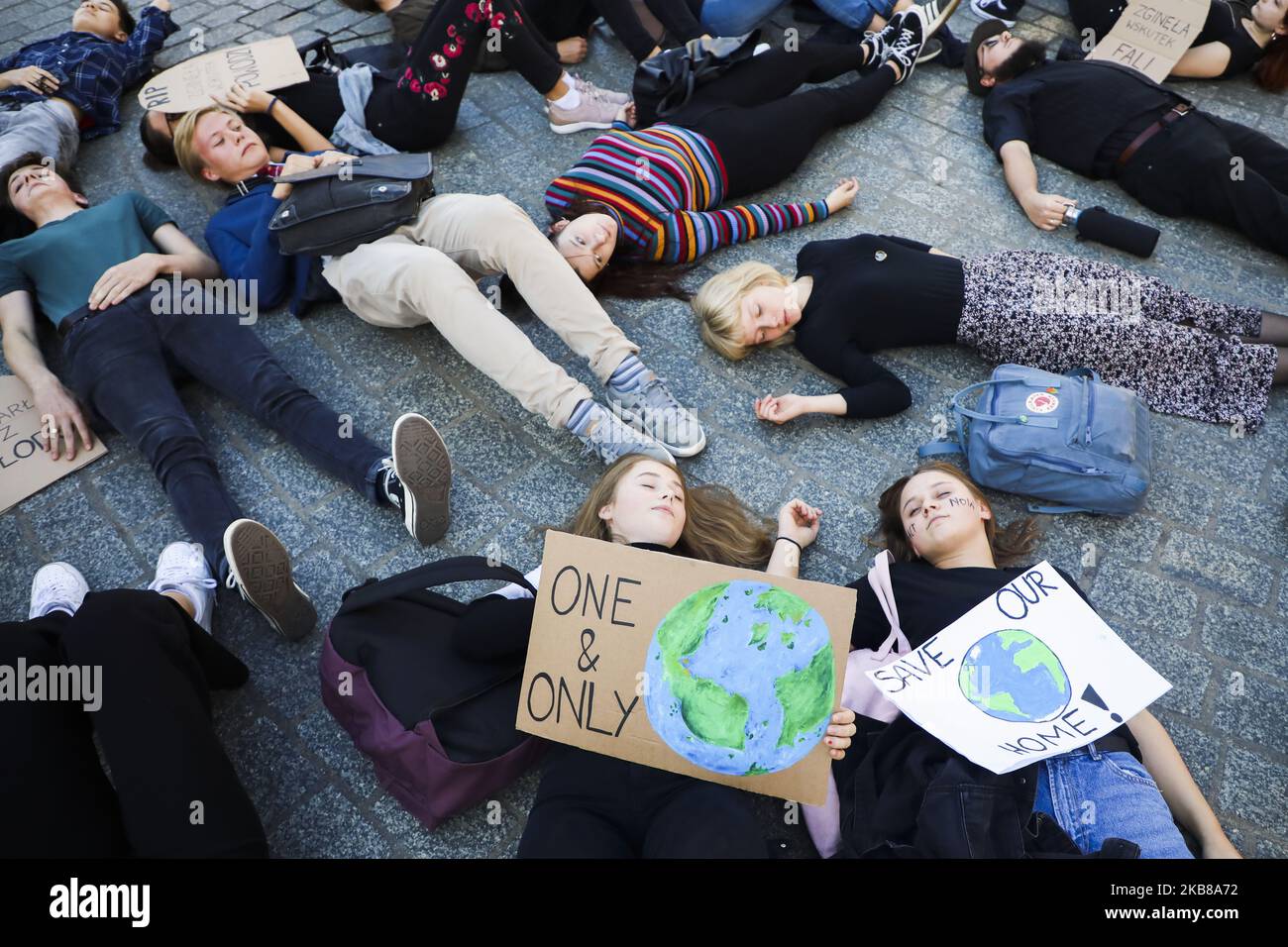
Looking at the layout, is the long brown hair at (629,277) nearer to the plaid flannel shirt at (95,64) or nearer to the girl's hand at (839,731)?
the girl's hand at (839,731)

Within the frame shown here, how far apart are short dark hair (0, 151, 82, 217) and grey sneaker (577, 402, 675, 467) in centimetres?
259

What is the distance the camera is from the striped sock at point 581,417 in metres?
2.80

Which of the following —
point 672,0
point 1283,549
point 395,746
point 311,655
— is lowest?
point 311,655

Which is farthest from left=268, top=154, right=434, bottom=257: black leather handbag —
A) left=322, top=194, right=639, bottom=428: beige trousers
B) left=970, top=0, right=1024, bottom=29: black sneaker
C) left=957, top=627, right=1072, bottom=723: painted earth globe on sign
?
left=970, top=0, right=1024, bottom=29: black sneaker

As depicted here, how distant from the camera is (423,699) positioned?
6.75ft

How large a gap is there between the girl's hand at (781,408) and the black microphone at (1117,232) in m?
1.64

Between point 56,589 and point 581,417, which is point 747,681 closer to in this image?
point 581,417

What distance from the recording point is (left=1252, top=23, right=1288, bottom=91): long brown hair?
166 inches

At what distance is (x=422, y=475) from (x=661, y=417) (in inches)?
32.8

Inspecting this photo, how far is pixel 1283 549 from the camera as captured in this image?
105 inches
